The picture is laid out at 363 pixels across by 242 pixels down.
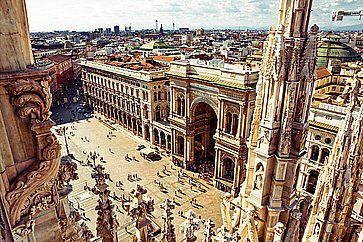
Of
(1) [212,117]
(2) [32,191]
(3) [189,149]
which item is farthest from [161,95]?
(2) [32,191]

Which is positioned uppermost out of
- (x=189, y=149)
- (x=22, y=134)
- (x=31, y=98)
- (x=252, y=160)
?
(x=31, y=98)

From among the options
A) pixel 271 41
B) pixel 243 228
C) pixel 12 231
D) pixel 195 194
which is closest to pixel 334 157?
pixel 243 228

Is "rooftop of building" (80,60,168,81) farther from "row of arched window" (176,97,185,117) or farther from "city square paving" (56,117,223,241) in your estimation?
"city square paving" (56,117,223,241)

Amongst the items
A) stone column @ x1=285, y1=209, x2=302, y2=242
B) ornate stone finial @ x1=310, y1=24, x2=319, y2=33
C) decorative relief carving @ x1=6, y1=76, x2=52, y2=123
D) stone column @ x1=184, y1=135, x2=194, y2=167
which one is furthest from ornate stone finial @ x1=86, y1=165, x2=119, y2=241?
stone column @ x1=184, y1=135, x2=194, y2=167

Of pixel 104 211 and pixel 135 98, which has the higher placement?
pixel 104 211

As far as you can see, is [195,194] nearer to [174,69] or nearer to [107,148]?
[174,69]

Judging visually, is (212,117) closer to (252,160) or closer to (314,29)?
(252,160)
